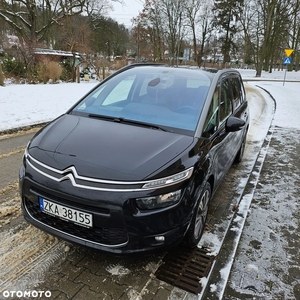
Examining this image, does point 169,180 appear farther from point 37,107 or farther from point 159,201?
point 37,107

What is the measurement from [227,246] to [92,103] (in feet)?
7.40

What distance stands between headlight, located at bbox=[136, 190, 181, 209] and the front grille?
250 millimetres

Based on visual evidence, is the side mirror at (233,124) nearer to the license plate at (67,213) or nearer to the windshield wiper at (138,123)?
the windshield wiper at (138,123)

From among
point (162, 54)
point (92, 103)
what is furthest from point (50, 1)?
point (92, 103)

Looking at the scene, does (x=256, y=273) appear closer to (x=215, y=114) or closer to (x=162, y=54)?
(x=215, y=114)

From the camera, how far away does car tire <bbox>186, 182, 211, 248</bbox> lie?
2693mm

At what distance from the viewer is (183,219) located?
2422 millimetres

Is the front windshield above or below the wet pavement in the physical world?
above

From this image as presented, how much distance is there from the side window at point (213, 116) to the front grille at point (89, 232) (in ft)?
4.42

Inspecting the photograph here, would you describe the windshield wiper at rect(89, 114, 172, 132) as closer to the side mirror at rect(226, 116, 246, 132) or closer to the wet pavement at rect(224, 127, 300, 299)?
the side mirror at rect(226, 116, 246, 132)

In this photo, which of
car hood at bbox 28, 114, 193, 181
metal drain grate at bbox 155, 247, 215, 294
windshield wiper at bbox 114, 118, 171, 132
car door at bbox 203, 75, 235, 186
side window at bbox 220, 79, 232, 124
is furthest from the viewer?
side window at bbox 220, 79, 232, 124

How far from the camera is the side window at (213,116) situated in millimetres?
3055

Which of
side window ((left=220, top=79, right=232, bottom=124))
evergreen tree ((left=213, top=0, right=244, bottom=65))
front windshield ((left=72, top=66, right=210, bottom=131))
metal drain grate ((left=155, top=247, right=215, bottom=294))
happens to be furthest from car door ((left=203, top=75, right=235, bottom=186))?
evergreen tree ((left=213, top=0, right=244, bottom=65))

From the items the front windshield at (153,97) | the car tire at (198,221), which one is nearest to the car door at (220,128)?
the front windshield at (153,97)
